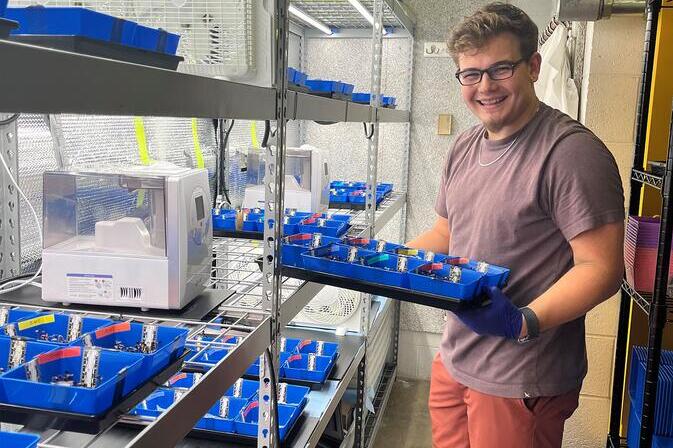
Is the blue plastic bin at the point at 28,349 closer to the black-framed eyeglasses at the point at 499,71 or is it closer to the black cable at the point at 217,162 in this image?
the black-framed eyeglasses at the point at 499,71

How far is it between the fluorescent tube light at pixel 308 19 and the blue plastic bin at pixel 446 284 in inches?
62.6

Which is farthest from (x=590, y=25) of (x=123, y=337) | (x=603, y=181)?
(x=123, y=337)

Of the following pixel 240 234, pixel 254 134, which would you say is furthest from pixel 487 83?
pixel 254 134

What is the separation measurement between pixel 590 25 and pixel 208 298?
81.0 inches

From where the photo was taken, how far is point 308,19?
3010 millimetres

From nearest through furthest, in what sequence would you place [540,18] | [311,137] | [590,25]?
1. [590,25]
2. [540,18]
3. [311,137]

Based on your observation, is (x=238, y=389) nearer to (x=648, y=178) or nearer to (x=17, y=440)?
(x=17, y=440)

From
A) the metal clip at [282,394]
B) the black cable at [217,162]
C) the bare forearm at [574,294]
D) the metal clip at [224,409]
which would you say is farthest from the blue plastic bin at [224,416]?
the black cable at [217,162]

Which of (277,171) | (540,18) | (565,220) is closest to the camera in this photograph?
(277,171)

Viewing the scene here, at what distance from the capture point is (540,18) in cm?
340

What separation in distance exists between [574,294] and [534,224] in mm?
195

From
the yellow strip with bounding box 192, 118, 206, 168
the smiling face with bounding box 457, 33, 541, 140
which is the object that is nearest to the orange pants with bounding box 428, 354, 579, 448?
the smiling face with bounding box 457, 33, 541, 140

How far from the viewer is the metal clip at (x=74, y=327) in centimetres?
117

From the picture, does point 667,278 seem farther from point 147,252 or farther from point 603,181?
point 147,252
